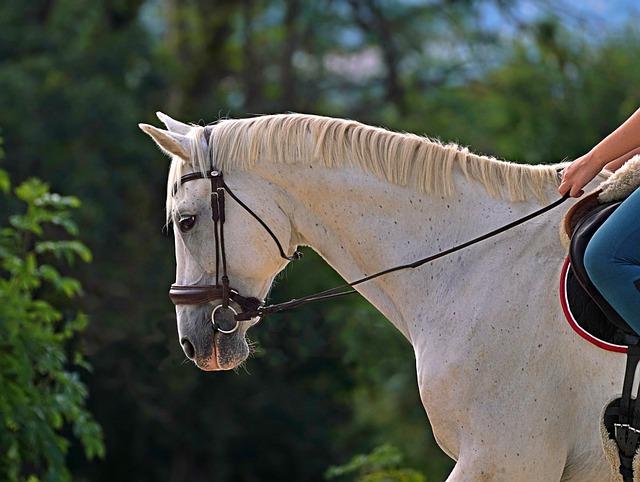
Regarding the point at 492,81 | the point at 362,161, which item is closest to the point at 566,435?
the point at 362,161

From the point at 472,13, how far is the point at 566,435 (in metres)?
13.8

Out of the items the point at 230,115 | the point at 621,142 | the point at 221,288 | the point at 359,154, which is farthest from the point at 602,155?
the point at 230,115

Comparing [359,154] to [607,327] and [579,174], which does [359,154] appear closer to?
[579,174]

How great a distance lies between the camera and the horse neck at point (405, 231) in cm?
379

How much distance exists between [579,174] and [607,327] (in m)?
0.48

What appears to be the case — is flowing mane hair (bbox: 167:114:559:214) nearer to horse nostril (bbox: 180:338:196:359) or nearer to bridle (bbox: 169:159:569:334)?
bridle (bbox: 169:159:569:334)

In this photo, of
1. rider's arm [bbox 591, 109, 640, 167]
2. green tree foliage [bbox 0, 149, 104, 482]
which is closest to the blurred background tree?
green tree foliage [bbox 0, 149, 104, 482]

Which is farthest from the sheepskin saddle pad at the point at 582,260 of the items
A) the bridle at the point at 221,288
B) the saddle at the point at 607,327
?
the bridle at the point at 221,288

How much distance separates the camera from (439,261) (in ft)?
12.7

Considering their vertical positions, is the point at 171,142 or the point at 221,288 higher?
the point at 171,142

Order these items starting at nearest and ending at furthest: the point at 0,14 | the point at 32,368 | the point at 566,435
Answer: the point at 566,435, the point at 32,368, the point at 0,14

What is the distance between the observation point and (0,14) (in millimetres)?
15633

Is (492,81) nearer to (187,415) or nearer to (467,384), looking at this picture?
(187,415)

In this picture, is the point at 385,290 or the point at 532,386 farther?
the point at 385,290
